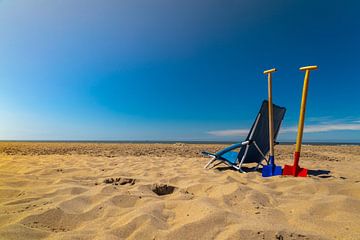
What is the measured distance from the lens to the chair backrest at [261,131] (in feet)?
16.7

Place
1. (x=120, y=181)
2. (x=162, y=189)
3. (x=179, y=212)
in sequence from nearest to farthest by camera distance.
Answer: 1. (x=179, y=212)
2. (x=162, y=189)
3. (x=120, y=181)

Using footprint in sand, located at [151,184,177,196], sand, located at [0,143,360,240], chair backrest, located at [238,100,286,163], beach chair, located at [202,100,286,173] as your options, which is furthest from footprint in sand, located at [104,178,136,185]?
chair backrest, located at [238,100,286,163]

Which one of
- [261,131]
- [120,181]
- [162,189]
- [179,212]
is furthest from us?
[261,131]

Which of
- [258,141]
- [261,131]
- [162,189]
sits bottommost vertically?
[162,189]

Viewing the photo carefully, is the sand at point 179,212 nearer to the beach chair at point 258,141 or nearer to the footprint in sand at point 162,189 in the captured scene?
the footprint in sand at point 162,189

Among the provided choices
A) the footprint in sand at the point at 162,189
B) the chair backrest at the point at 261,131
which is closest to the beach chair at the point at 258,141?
the chair backrest at the point at 261,131

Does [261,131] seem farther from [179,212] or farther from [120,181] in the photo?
[179,212]

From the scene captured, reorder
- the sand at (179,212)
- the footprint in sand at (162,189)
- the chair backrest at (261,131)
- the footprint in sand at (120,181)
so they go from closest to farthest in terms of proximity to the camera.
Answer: the sand at (179,212) < the footprint in sand at (162,189) < the footprint in sand at (120,181) < the chair backrest at (261,131)

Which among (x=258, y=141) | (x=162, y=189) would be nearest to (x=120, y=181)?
(x=162, y=189)

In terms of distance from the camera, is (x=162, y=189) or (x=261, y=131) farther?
(x=261, y=131)

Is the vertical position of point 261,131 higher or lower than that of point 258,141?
higher

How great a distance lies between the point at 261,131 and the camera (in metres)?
5.29

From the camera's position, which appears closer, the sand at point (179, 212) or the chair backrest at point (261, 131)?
the sand at point (179, 212)

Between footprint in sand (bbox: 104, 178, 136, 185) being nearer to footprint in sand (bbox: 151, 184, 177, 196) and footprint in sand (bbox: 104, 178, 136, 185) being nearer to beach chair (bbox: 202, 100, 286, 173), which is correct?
footprint in sand (bbox: 151, 184, 177, 196)
